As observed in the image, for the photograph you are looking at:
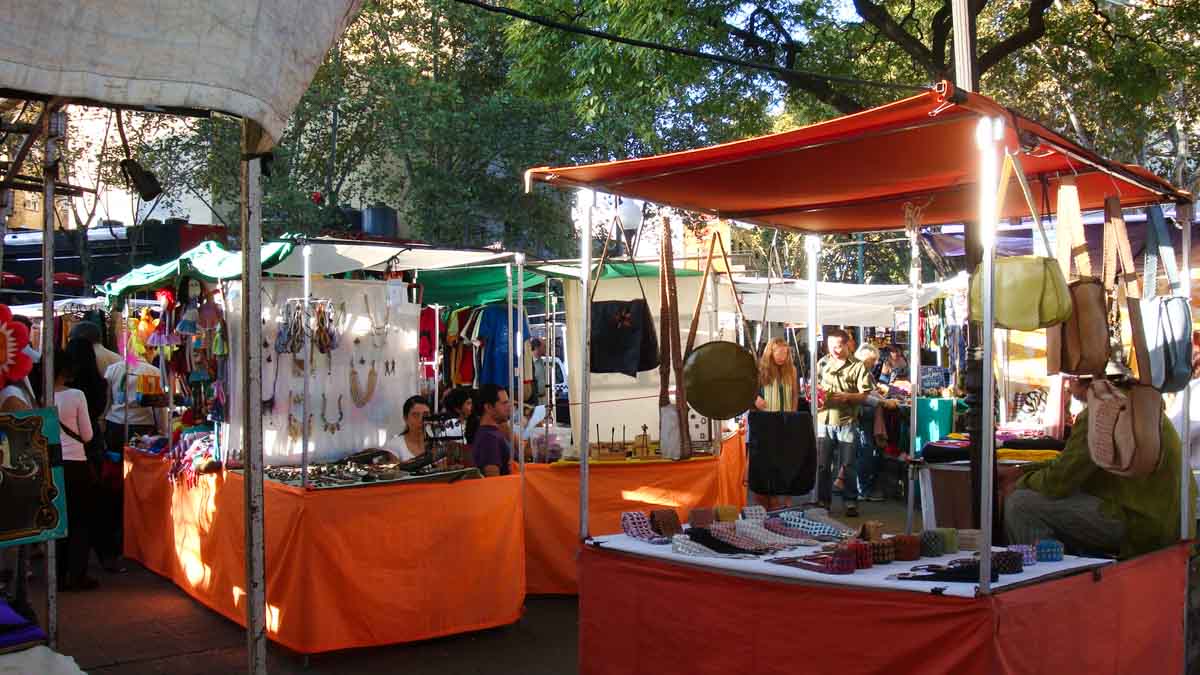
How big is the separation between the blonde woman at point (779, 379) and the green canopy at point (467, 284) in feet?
7.32

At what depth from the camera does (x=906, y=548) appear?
488 centimetres

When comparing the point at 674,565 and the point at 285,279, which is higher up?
the point at 285,279

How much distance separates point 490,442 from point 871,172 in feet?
10.2

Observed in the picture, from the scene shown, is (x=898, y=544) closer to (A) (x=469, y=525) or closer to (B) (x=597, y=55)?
(A) (x=469, y=525)

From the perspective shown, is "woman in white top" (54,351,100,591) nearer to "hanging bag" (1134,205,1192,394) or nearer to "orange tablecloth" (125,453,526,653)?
"orange tablecloth" (125,453,526,653)

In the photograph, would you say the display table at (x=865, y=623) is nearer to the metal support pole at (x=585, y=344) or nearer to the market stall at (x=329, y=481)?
the metal support pole at (x=585, y=344)

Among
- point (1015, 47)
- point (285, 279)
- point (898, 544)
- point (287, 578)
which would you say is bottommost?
point (287, 578)

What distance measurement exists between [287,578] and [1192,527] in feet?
15.8

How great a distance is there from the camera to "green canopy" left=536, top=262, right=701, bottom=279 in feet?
29.7

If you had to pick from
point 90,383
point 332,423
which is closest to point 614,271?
point 332,423

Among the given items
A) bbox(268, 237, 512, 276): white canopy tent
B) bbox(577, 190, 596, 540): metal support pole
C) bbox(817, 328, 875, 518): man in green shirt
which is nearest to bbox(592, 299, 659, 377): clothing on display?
bbox(577, 190, 596, 540): metal support pole

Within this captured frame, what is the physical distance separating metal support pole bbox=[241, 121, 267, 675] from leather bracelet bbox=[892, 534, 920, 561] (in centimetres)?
274

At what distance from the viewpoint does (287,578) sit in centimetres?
615

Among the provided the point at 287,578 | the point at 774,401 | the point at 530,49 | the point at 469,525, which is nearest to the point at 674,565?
the point at 469,525
